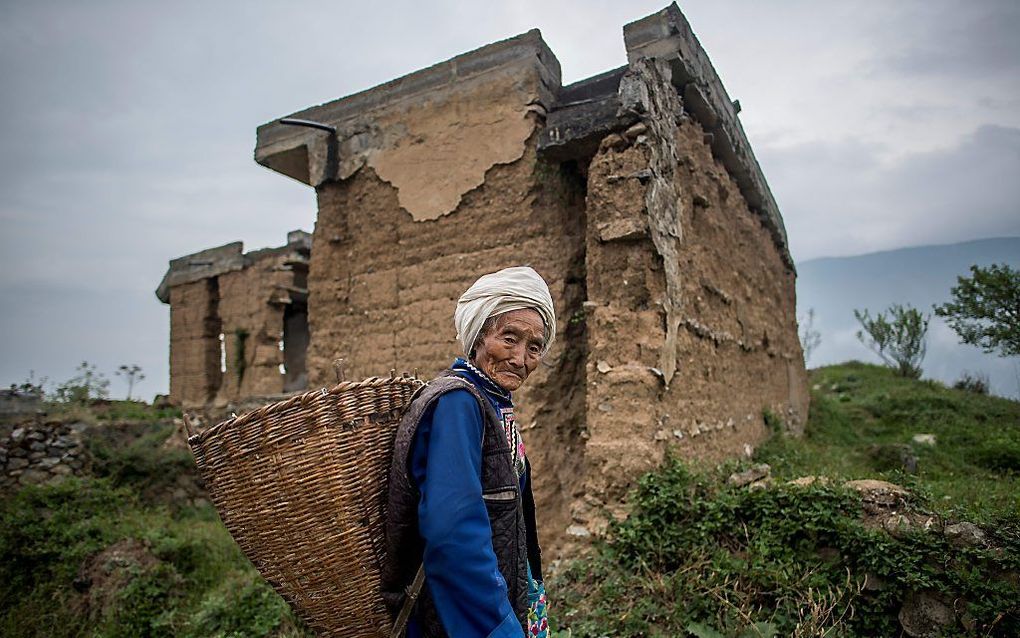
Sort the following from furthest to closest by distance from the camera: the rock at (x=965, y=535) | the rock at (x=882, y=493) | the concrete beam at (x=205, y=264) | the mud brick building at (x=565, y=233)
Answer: the concrete beam at (x=205, y=264), the mud brick building at (x=565, y=233), the rock at (x=882, y=493), the rock at (x=965, y=535)

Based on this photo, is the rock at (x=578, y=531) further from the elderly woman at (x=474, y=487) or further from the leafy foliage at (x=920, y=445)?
the elderly woman at (x=474, y=487)

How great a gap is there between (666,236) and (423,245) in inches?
71.0

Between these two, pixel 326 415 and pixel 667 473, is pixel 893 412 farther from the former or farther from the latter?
pixel 326 415

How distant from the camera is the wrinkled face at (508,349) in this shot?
1833 millimetres

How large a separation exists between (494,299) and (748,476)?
261 centimetres

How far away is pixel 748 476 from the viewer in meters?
3.78

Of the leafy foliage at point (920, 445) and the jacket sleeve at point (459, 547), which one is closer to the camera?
the jacket sleeve at point (459, 547)

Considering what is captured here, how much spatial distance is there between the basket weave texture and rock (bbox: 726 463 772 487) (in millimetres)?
2625

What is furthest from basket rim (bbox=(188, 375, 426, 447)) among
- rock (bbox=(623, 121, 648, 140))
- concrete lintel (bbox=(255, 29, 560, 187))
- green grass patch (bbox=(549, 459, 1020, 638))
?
concrete lintel (bbox=(255, 29, 560, 187))

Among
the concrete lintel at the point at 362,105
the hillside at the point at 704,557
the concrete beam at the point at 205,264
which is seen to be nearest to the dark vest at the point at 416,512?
the hillside at the point at 704,557

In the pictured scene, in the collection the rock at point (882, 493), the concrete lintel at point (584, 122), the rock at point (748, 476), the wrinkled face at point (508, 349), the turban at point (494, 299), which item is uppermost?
the concrete lintel at point (584, 122)

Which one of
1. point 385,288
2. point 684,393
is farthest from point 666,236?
point 385,288

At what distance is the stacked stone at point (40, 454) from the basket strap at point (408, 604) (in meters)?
6.88

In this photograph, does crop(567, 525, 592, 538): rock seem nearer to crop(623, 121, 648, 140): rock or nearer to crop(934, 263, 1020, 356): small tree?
crop(623, 121, 648, 140): rock
